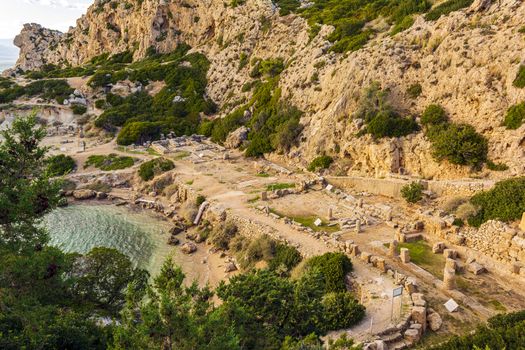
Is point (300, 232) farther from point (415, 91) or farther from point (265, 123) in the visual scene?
point (265, 123)

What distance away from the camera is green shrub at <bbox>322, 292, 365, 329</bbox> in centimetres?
1509

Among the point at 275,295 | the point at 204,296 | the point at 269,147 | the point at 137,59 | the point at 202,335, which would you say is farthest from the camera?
the point at 137,59

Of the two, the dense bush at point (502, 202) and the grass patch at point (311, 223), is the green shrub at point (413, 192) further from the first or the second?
the grass patch at point (311, 223)

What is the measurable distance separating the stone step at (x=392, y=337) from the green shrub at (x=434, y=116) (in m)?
19.5

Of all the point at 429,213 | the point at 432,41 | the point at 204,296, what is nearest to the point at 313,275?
the point at 204,296

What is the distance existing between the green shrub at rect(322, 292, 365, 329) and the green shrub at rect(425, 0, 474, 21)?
30111 mm

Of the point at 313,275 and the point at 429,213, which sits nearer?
the point at 313,275

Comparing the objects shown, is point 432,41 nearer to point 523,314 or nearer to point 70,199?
point 523,314

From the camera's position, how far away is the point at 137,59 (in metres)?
83.1

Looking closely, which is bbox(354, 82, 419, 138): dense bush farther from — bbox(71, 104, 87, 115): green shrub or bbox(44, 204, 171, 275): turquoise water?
bbox(71, 104, 87, 115): green shrub

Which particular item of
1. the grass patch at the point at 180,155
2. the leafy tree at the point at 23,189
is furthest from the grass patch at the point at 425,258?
the grass patch at the point at 180,155

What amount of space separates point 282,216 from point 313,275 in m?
14.1

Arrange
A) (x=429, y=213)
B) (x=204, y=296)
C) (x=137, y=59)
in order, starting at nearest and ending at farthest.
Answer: (x=204, y=296), (x=429, y=213), (x=137, y=59)

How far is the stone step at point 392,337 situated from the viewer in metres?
14.1
